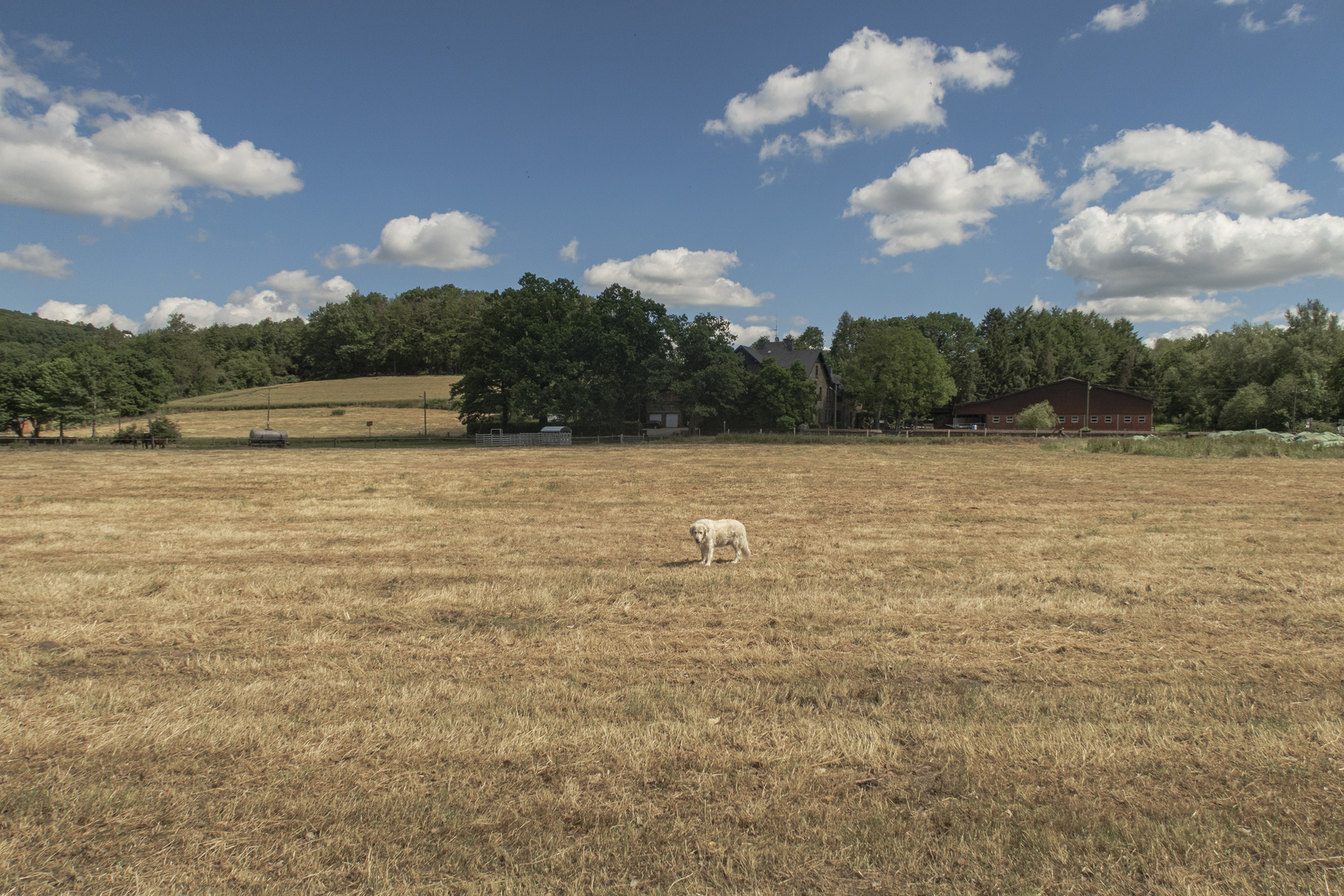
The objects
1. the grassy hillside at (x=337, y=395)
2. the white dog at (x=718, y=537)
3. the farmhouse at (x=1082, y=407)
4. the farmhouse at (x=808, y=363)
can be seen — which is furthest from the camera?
the grassy hillside at (x=337, y=395)

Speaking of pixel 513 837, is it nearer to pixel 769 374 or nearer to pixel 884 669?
pixel 884 669

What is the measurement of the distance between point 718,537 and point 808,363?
73987 millimetres

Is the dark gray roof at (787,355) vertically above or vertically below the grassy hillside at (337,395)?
above

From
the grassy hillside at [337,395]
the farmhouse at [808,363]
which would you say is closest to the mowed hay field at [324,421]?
the grassy hillside at [337,395]

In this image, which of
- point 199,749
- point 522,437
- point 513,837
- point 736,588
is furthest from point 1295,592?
point 522,437

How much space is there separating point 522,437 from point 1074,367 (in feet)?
332

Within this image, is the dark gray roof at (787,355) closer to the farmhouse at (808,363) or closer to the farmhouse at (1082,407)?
the farmhouse at (808,363)

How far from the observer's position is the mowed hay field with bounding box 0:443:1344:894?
12.7ft

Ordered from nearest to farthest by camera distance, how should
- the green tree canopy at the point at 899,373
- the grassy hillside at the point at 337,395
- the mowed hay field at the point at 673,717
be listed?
the mowed hay field at the point at 673,717, the green tree canopy at the point at 899,373, the grassy hillside at the point at 337,395

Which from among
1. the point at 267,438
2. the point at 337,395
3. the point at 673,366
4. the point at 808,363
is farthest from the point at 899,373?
the point at 337,395

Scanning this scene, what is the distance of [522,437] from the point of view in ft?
199

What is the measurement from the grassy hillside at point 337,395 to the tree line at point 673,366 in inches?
331

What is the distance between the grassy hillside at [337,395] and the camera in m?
96.4

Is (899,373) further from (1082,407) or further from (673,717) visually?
(673,717)
